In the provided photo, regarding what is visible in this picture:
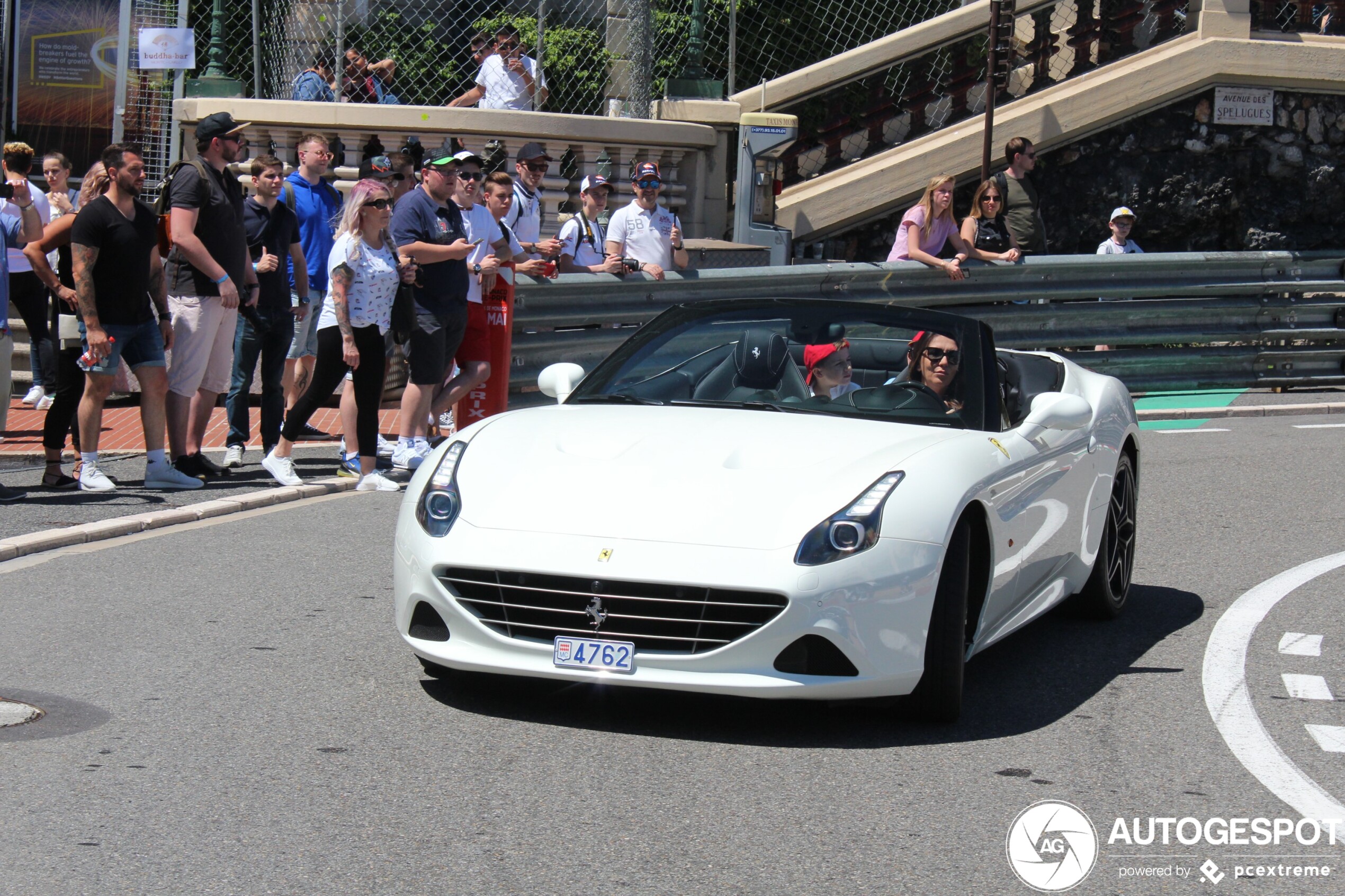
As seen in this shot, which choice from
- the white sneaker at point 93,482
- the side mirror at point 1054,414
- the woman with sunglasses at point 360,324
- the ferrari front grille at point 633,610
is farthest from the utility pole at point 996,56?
the ferrari front grille at point 633,610

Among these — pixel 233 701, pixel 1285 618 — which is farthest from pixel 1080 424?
pixel 233 701

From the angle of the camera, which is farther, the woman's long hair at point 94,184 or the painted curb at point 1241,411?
the painted curb at point 1241,411

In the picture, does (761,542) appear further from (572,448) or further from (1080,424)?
(1080,424)

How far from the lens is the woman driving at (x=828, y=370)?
21.6 ft

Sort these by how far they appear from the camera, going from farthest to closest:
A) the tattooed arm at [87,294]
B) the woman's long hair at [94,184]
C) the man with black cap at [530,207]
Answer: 1. the man with black cap at [530,207]
2. the woman's long hair at [94,184]
3. the tattooed arm at [87,294]

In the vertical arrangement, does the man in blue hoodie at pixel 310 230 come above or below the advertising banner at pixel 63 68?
below

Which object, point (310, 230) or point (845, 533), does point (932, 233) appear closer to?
point (310, 230)

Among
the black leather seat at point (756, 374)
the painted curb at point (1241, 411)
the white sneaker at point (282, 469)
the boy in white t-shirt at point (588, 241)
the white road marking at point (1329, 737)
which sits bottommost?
the white road marking at point (1329, 737)

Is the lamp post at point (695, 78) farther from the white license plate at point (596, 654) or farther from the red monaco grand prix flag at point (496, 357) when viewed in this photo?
the white license plate at point (596, 654)

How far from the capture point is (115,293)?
9422 mm

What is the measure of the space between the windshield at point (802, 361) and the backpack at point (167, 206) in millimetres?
4126

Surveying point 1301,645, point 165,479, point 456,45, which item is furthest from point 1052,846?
point 456,45

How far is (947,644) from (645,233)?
7.83 m

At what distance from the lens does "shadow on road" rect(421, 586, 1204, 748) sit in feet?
17.5
